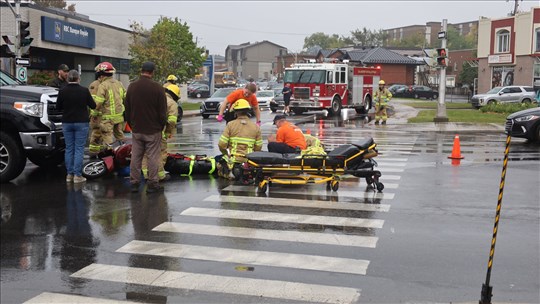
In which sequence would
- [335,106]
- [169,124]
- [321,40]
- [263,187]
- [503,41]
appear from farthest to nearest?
[321,40] → [503,41] → [335,106] → [169,124] → [263,187]

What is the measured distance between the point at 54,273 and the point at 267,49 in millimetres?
143746

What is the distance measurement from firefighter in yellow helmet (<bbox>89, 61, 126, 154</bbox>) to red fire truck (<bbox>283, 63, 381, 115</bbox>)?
21.9m

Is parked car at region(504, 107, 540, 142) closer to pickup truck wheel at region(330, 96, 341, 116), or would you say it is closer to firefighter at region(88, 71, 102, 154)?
firefighter at region(88, 71, 102, 154)

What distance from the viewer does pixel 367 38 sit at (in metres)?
152

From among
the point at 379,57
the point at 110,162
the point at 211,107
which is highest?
the point at 379,57

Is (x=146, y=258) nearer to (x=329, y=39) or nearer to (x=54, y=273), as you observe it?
(x=54, y=273)

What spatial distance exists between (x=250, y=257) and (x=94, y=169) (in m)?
5.36

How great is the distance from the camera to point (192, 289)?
18.6 ft

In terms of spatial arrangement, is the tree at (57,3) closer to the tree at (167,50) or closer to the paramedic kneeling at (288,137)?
the tree at (167,50)

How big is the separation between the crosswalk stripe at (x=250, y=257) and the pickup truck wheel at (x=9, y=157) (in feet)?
14.1

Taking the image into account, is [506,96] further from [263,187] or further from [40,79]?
[263,187]

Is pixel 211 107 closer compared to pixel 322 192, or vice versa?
pixel 322 192

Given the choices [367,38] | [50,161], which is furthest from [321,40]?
[50,161]

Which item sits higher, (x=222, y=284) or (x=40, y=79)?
(x=40, y=79)
